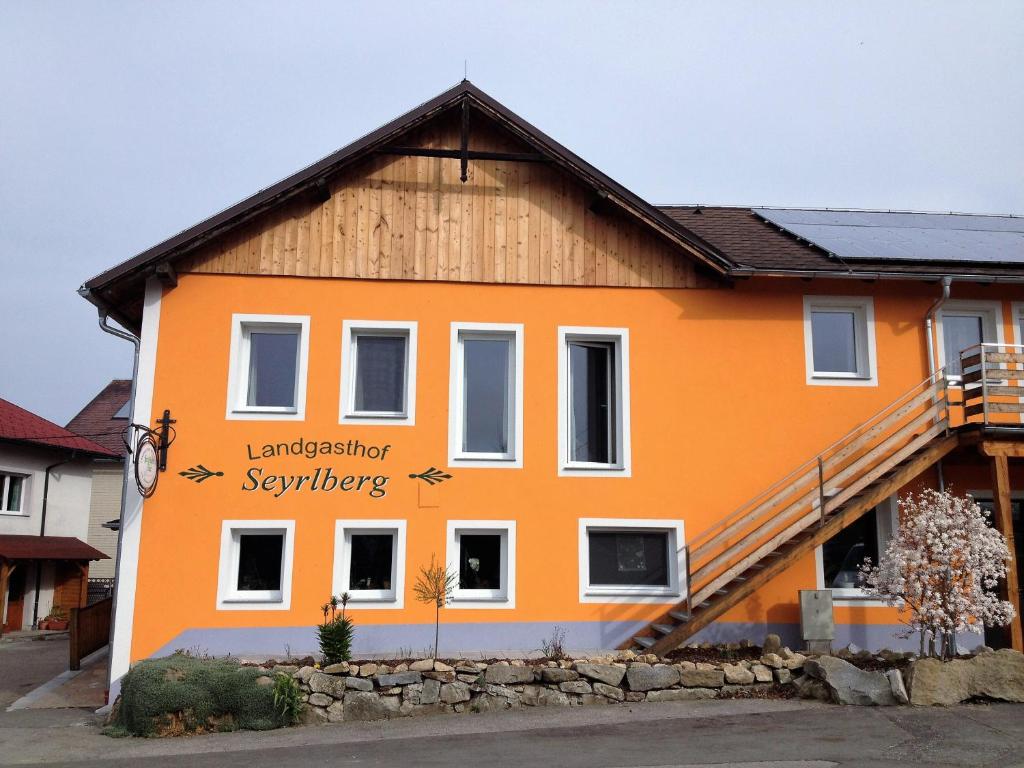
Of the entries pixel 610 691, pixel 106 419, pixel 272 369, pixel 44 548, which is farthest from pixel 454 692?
pixel 106 419

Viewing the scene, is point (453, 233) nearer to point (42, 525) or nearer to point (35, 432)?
point (35, 432)

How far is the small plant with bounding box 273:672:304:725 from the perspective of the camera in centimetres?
1000

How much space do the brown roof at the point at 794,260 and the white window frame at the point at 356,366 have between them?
15.4 feet

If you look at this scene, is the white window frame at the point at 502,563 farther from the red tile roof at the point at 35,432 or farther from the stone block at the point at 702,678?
the red tile roof at the point at 35,432

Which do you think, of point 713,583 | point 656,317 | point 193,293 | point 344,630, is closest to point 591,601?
point 713,583

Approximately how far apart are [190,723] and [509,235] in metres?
7.59

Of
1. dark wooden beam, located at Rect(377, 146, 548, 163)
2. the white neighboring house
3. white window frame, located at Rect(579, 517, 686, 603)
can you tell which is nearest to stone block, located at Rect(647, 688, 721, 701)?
white window frame, located at Rect(579, 517, 686, 603)

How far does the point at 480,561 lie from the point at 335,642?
2.43 metres

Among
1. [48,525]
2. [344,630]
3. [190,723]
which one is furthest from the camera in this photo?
[48,525]

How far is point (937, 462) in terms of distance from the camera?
42.2 ft

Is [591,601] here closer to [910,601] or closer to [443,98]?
[910,601]

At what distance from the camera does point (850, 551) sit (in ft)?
42.5

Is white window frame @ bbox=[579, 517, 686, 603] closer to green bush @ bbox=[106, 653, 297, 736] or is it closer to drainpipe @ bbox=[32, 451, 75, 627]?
green bush @ bbox=[106, 653, 297, 736]

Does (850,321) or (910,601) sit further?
(850,321)
